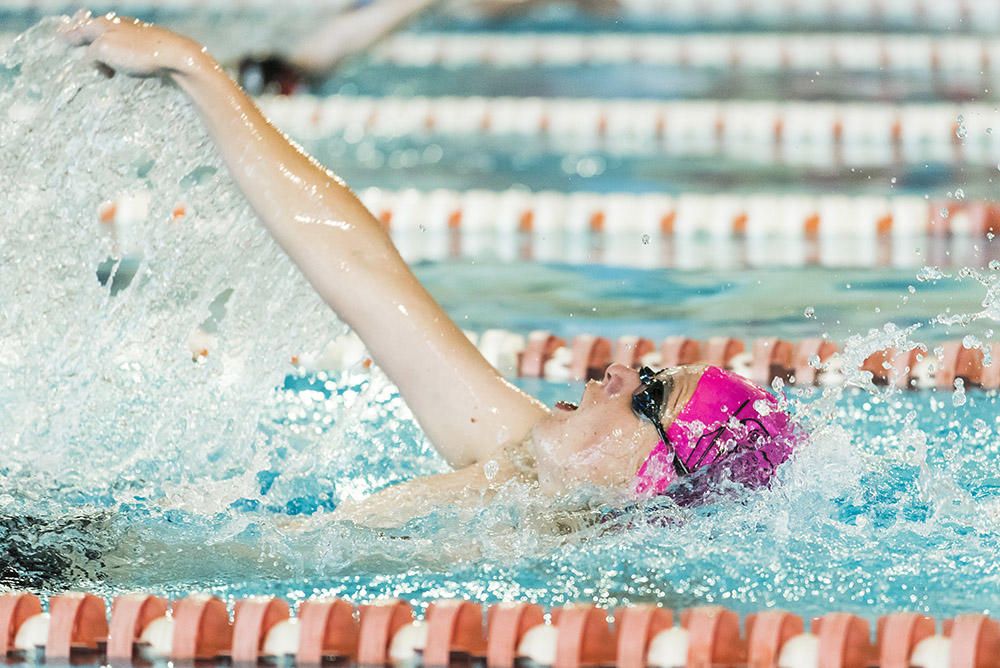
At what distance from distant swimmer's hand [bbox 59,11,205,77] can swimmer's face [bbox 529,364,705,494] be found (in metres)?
0.82

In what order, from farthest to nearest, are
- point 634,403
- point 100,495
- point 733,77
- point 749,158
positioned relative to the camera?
point 733,77 < point 749,158 < point 100,495 < point 634,403

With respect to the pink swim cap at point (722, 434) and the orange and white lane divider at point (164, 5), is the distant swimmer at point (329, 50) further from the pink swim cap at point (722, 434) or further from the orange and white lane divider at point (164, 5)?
the pink swim cap at point (722, 434)

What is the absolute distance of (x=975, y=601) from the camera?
8.00ft

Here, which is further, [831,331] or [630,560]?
[831,331]

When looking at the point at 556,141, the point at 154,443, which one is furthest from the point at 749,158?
the point at 154,443

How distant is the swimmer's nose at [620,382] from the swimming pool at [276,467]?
18 centimetres

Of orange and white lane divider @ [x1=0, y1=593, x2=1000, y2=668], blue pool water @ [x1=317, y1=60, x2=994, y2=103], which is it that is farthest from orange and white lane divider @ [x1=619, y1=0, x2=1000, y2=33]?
orange and white lane divider @ [x1=0, y1=593, x2=1000, y2=668]

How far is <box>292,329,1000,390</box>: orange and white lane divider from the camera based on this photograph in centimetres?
365

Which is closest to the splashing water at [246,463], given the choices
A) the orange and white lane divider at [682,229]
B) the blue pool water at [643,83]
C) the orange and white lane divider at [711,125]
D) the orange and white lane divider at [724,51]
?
the orange and white lane divider at [682,229]

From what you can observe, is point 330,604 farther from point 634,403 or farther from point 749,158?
point 749,158

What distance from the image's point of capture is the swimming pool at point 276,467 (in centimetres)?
249

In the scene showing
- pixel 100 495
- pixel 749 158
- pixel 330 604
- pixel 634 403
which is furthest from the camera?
pixel 749 158

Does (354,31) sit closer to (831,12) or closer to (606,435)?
(831,12)

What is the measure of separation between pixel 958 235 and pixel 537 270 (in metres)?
1.28
